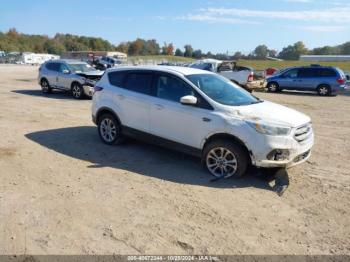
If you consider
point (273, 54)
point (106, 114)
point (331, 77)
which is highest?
point (273, 54)

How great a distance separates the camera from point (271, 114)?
6.07 m

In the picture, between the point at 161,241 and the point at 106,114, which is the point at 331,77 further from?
the point at 161,241

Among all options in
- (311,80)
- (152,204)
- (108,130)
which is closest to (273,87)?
(311,80)

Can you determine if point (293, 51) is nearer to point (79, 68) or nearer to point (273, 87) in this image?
point (273, 87)

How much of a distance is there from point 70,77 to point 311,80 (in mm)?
13465

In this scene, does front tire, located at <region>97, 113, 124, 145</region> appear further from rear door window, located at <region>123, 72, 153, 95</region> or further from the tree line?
the tree line

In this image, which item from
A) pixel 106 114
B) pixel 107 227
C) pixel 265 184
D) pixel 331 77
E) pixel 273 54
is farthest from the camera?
pixel 273 54

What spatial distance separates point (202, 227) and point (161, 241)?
1.97 feet

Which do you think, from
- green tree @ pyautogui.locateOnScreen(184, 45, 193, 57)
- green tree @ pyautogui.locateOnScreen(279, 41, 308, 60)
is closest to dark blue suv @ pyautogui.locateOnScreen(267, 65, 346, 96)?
green tree @ pyautogui.locateOnScreen(279, 41, 308, 60)

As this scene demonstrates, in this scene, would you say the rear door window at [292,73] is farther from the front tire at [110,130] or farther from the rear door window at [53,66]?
the front tire at [110,130]

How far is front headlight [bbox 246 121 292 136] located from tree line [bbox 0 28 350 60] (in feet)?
432

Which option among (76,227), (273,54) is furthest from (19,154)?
(273,54)

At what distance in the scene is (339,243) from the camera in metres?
4.19

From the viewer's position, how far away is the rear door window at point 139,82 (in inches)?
285
